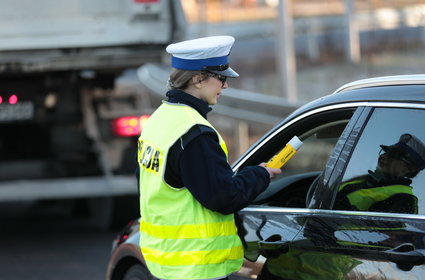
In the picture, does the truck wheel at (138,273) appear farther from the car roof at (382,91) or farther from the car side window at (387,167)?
the car side window at (387,167)

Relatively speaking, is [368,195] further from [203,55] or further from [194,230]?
[203,55]

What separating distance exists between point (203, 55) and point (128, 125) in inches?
231

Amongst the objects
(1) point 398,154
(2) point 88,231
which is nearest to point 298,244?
(1) point 398,154

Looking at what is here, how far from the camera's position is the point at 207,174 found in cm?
388

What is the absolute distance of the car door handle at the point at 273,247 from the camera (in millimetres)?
4101

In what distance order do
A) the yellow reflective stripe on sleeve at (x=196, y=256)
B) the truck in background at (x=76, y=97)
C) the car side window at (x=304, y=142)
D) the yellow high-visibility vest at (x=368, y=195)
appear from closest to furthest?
the yellow high-visibility vest at (x=368, y=195) → the yellow reflective stripe on sleeve at (x=196, y=256) → the car side window at (x=304, y=142) → the truck in background at (x=76, y=97)

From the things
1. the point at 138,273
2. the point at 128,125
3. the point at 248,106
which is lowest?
the point at 248,106

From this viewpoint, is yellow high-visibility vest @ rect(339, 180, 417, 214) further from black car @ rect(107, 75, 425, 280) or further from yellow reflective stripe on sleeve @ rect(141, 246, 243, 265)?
yellow reflective stripe on sleeve @ rect(141, 246, 243, 265)

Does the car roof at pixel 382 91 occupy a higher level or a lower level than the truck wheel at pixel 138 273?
higher

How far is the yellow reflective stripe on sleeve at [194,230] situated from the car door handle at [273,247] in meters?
0.15

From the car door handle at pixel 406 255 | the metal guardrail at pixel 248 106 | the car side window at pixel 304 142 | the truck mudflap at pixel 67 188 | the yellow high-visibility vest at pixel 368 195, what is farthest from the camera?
the metal guardrail at pixel 248 106

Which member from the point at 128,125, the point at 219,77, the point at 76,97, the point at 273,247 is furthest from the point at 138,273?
the point at 76,97

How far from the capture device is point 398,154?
12.5ft

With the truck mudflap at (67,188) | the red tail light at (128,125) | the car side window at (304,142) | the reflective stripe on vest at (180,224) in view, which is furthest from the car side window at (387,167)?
the red tail light at (128,125)
